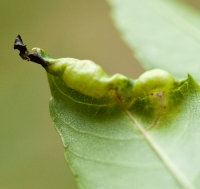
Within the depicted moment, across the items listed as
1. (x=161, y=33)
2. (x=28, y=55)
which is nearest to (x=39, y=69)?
(x=161, y=33)

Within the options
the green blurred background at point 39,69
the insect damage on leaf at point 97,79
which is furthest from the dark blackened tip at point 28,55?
the green blurred background at point 39,69

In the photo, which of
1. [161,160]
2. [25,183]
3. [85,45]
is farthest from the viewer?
[85,45]

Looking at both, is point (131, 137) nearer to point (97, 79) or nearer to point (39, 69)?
point (97, 79)

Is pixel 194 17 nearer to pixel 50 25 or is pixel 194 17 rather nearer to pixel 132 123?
pixel 132 123

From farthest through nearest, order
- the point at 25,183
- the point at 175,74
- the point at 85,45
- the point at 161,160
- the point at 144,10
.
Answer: the point at 85,45 → the point at 25,183 → the point at 144,10 → the point at 175,74 → the point at 161,160

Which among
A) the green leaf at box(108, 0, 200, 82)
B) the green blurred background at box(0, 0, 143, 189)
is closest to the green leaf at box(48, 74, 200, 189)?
the green leaf at box(108, 0, 200, 82)

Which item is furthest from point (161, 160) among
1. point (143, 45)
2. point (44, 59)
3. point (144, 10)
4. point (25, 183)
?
point (25, 183)
